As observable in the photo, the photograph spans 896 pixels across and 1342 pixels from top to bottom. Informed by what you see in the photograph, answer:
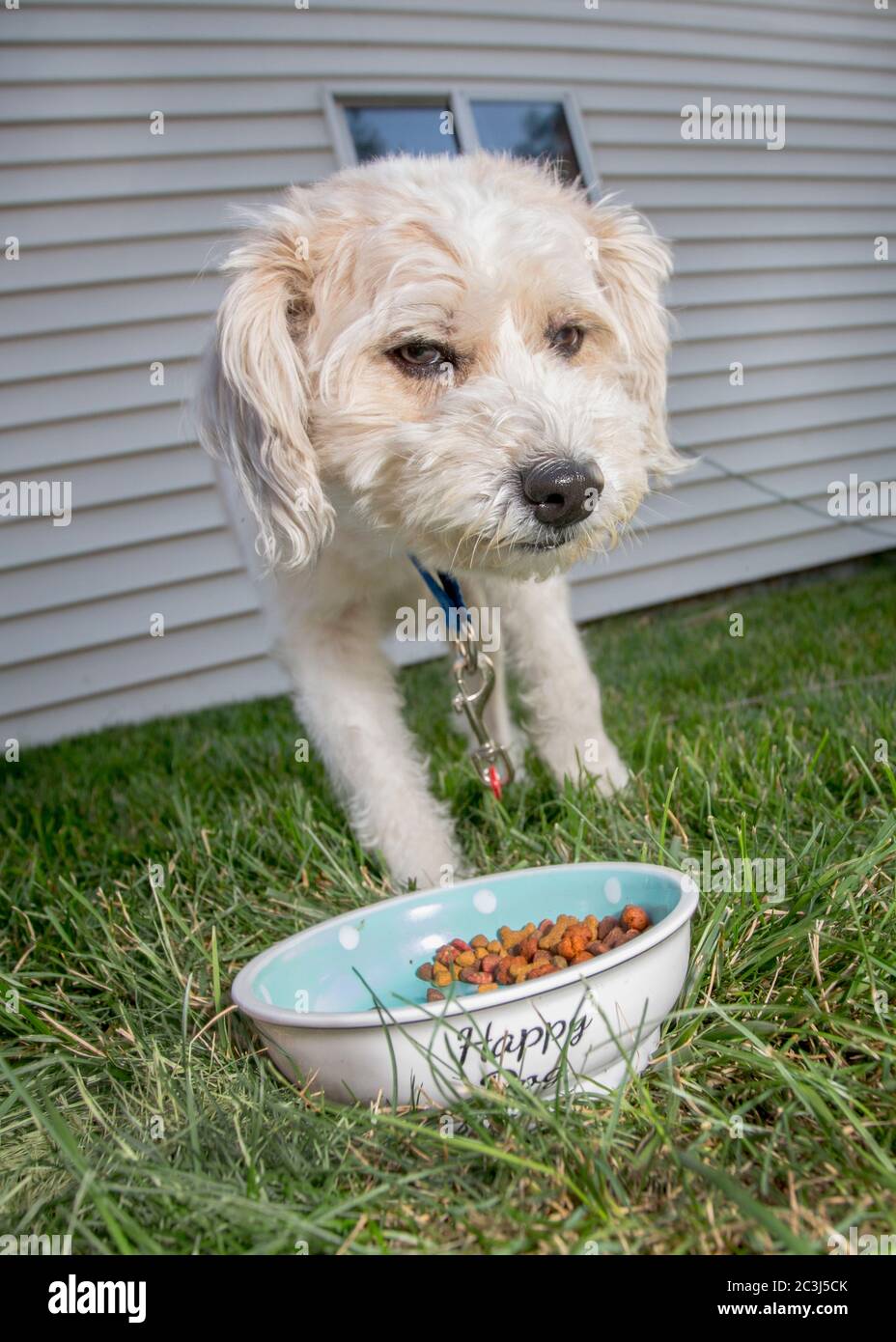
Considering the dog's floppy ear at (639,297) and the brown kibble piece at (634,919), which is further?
the dog's floppy ear at (639,297)

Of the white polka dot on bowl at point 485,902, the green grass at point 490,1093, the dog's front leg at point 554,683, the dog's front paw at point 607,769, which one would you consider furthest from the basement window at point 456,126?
the white polka dot on bowl at point 485,902

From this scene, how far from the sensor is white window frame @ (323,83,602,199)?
213 inches

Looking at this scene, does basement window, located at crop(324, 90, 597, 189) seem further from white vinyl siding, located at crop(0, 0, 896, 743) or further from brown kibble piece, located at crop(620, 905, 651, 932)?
brown kibble piece, located at crop(620, 905, 651, 932)

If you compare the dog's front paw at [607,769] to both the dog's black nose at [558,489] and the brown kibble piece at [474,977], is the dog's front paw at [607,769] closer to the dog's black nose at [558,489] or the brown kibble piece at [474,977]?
the dog's black nose at [558,489]

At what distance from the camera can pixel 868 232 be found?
771cm

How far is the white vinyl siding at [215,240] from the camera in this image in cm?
489

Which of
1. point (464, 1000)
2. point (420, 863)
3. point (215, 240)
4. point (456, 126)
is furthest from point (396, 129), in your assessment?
point (464, 1000)

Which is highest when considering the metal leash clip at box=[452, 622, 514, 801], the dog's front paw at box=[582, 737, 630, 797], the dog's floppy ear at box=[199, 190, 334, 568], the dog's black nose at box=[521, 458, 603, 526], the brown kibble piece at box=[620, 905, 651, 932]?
the dog's floppy ear at box=[199, 190, 334, 568]

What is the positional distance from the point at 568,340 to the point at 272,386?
668 mm

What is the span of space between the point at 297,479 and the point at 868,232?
7.14 meters

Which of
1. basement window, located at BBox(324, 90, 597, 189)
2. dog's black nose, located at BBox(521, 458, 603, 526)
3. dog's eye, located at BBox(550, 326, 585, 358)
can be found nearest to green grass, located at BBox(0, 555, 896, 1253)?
dog's black nose, located at BBox(521, 458, 603, 526)

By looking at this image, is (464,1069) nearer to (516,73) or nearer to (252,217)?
(252,217)

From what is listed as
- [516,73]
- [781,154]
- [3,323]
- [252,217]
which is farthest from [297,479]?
[781,154]

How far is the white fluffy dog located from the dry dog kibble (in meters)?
0.58
